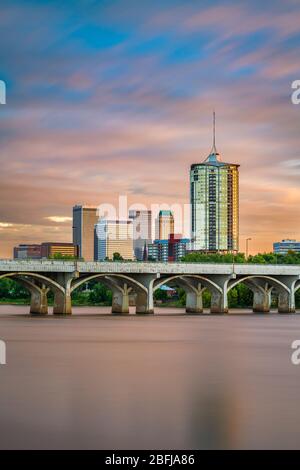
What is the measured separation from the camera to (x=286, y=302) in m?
116

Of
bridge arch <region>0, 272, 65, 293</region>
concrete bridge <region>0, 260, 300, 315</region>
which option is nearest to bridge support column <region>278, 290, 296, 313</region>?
concrete bridge <region>0, 260, 300, 315</region>

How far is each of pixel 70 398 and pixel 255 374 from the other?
499 inches

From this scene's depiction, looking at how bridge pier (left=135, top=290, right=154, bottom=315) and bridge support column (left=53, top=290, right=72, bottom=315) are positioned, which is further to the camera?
bridge pier (left=135, top=290, right=154, bottom=315)

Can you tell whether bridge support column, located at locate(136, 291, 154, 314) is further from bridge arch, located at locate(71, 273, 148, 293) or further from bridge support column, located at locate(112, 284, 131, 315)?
bridge support column, located at locate(112, 284, 131, 315)

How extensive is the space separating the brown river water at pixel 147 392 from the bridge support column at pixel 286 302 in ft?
152

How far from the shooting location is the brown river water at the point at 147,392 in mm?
28141

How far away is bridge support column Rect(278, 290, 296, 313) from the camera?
11500 centimetres

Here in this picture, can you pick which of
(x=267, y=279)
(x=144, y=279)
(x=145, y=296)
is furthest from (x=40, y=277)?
(x=267, y=279)

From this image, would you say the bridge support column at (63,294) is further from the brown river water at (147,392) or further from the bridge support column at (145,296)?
the brown river water at (147,392)

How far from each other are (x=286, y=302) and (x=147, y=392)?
80622 millimetres

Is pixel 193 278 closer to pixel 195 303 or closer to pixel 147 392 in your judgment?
pixel 195 303

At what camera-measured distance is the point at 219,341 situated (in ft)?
213

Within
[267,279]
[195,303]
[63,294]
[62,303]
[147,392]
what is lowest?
[147,392]

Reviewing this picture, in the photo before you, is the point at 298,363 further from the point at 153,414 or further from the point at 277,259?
the point at 277,259
